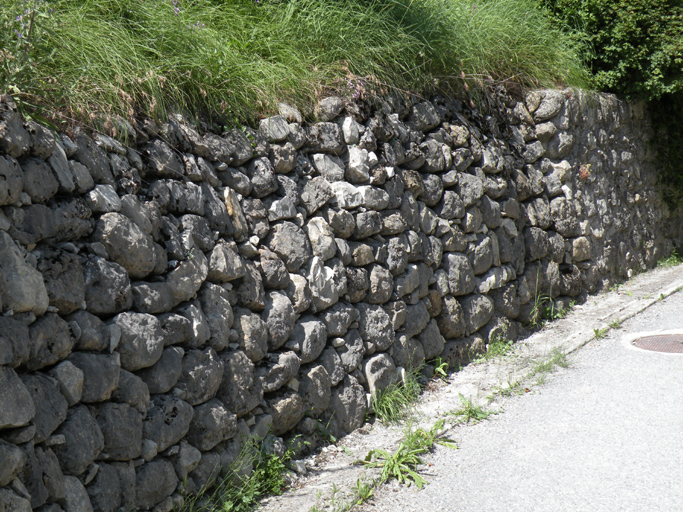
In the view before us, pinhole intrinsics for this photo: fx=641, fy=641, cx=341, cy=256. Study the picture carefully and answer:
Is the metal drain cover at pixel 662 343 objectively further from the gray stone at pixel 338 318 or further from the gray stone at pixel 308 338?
the gray stone at pixel 308 338

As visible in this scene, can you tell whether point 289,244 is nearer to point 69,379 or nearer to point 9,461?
point 69,379

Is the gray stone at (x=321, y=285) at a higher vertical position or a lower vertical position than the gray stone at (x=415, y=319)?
higher

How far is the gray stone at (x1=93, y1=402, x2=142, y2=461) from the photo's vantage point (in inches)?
111

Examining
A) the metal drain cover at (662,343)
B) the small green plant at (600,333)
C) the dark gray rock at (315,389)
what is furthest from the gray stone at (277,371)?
the metal drain cover at (662,343)

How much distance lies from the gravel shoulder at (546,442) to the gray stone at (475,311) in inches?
13.5

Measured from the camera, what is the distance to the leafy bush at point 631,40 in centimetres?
747

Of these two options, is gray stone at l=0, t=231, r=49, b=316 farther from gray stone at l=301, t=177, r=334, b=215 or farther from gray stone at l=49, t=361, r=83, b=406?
gray stone at l=301, t=177, r=334, b=215

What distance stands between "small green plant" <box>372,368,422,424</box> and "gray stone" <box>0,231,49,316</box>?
2593 mm

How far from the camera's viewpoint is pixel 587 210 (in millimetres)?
7207

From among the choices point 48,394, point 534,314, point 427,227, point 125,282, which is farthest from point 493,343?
point 48,394

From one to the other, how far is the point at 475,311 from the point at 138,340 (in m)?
3.39

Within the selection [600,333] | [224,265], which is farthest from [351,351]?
[600,333]

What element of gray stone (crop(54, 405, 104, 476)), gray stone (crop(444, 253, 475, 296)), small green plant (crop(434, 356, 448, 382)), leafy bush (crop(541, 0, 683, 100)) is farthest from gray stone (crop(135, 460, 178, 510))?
leafy bush (crop(541, 0, 683, 100))

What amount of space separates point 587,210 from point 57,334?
609cm
